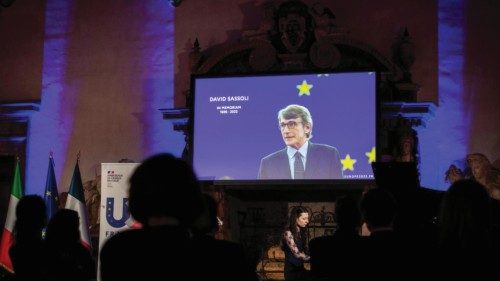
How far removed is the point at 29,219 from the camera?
10.7ft

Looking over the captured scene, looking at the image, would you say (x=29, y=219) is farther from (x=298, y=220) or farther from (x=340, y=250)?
(x=298, y=220)

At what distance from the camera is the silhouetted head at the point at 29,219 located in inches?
127

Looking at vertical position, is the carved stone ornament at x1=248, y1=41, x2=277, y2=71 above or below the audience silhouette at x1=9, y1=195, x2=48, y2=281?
above

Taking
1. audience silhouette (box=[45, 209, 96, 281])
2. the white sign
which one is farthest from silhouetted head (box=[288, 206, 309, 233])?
audience silhouette (box=[45, 209, 96, 281])

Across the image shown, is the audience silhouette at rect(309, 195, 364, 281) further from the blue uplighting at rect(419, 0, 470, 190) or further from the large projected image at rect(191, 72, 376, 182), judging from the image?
the blue uplighting at rect(419, 0, 470, 190)

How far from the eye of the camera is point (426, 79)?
313 inches

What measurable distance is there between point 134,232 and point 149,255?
84mm

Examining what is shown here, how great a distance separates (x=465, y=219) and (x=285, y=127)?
5080 mm

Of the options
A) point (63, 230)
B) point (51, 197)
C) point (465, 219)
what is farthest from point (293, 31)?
point (465, 219)

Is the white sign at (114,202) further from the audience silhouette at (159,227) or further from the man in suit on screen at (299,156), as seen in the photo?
the audience silhouette at (159,227)

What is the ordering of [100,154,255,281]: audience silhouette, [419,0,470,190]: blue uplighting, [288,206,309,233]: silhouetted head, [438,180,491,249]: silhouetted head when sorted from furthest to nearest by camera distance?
[419,0,470,190]: blue uplighting
[288,206,309,233]: silhouetted head
[438,180,491,249]: silhouetted head
[100,154,255,281]: audience silhouette

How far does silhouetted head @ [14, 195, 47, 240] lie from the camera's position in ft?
10.6

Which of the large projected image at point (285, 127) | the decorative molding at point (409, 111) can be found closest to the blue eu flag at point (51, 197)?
the large projected image at point (285, 127)

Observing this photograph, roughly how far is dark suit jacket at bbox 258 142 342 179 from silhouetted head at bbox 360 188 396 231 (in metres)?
4.31
